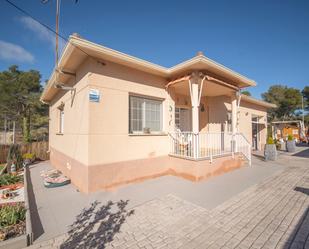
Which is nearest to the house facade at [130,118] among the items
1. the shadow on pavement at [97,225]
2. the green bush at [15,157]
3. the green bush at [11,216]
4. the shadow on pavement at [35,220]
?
the shadow on pavement at [97,225]

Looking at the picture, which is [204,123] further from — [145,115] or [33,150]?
[33,150]

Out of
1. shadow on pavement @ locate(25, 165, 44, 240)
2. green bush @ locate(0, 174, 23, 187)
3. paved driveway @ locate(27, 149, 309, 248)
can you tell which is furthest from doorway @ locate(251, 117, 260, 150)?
green bush @ locate(0, 174, 23, 187)

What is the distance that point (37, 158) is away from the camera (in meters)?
10.7

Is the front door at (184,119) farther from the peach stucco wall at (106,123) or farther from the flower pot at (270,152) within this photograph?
the flower pot at (270,152)

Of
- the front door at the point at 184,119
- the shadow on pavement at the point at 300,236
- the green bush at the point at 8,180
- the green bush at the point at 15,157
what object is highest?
the front door at the point at 184,119

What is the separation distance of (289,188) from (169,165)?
4043mm

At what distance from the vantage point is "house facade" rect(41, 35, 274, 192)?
4.80 metres

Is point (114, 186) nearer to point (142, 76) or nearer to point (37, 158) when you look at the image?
point (142, 76)

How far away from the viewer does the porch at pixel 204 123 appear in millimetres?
5918

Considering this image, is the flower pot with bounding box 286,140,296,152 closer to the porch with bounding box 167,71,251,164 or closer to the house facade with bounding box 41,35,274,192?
the porch with bounding box 167,71,251,164

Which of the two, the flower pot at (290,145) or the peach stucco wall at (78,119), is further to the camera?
the flower pot at (290,145)

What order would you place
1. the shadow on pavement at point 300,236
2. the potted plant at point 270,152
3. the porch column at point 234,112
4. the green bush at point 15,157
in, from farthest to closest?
1. the potted plant at point 270,152
2. the green bush at point 15,157
3. the porch column at point 234,112
4. the shadow on pavement at point 300,236

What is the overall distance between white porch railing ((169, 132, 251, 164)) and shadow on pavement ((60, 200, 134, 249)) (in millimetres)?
3015

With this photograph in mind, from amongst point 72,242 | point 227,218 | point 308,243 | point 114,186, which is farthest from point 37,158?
point 308,243
